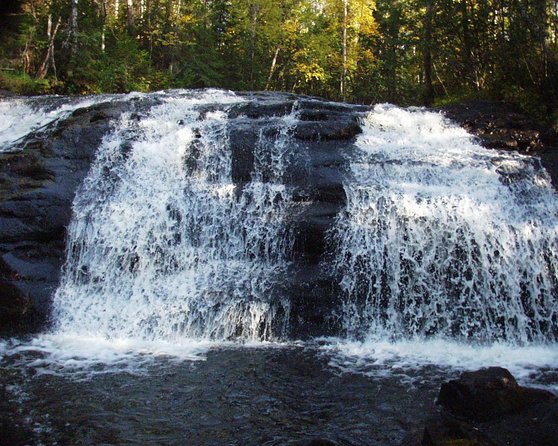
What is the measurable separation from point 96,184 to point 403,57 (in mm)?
19881

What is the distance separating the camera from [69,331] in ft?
28.7

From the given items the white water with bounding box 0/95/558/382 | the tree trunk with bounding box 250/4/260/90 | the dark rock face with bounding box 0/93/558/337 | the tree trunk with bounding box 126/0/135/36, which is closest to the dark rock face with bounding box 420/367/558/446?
the white water with bounding box 0/95/558/382

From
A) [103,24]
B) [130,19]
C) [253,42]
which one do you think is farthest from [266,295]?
Answer: [130,19]

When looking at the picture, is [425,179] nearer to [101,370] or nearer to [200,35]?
[101,370]

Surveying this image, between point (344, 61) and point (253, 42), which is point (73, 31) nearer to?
point (253, 42)

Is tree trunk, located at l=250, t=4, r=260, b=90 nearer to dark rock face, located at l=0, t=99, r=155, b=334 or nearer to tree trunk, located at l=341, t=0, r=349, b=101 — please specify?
tree trunk, located at l=341, t=0, r=349, b=101

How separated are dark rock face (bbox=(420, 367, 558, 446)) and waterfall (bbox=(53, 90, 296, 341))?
3.50 m

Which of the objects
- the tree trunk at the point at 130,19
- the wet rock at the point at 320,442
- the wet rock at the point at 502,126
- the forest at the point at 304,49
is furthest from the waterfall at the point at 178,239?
the tree trunk at the point at 130,19

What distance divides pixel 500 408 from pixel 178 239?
255 inches

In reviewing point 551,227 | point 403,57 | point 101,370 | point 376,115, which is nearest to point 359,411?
point 101,370

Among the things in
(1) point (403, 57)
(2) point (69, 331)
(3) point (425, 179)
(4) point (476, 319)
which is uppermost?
(1) point (403, 57)

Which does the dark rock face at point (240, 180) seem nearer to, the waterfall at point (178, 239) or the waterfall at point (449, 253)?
the waterfall at point (178, 239)

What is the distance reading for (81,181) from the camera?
426 inches

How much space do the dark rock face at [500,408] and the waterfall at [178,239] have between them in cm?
350
